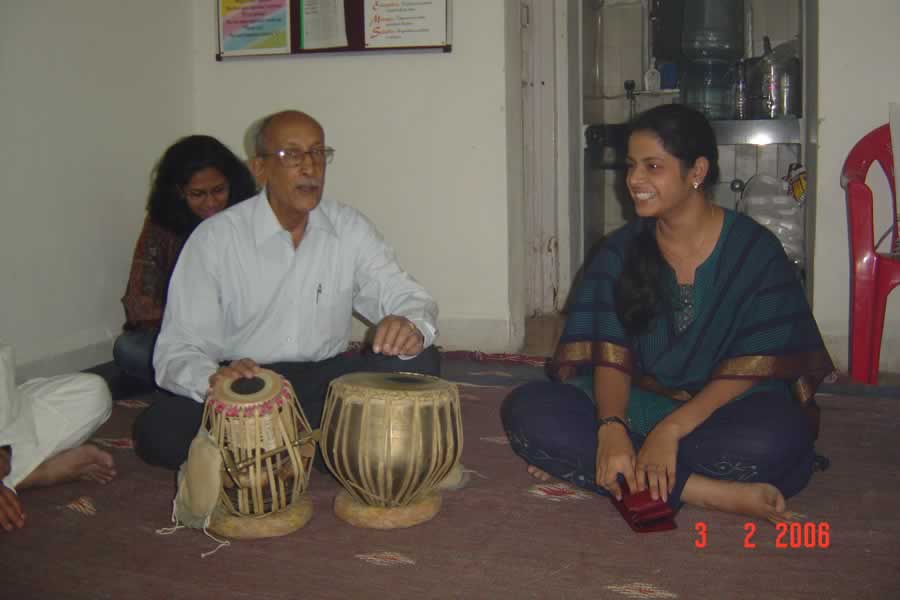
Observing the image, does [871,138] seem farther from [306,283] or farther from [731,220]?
[306,283]

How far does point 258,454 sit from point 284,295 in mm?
692

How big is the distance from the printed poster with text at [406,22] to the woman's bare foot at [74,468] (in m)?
2.45

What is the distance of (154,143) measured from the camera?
4359 millimetres

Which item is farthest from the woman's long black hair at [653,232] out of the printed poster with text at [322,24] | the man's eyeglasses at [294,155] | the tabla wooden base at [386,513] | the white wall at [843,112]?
the printed poster with text at [322,24]

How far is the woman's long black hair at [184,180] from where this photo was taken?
370 cm

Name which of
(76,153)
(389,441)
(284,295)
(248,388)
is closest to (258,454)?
(248,388)

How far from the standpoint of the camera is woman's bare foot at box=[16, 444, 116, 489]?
256cm

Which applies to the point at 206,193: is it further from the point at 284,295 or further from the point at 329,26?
the point at 329,26

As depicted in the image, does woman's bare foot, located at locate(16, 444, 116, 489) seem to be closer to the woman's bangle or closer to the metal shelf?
the woman's bangle

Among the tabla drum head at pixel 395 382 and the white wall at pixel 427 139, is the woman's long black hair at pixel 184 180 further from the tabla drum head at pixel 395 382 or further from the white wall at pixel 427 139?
the tabla drum head at pixel 395 382

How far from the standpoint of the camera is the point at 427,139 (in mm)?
4426

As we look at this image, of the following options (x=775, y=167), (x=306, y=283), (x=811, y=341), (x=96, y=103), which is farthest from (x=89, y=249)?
(x=775, y=167)
